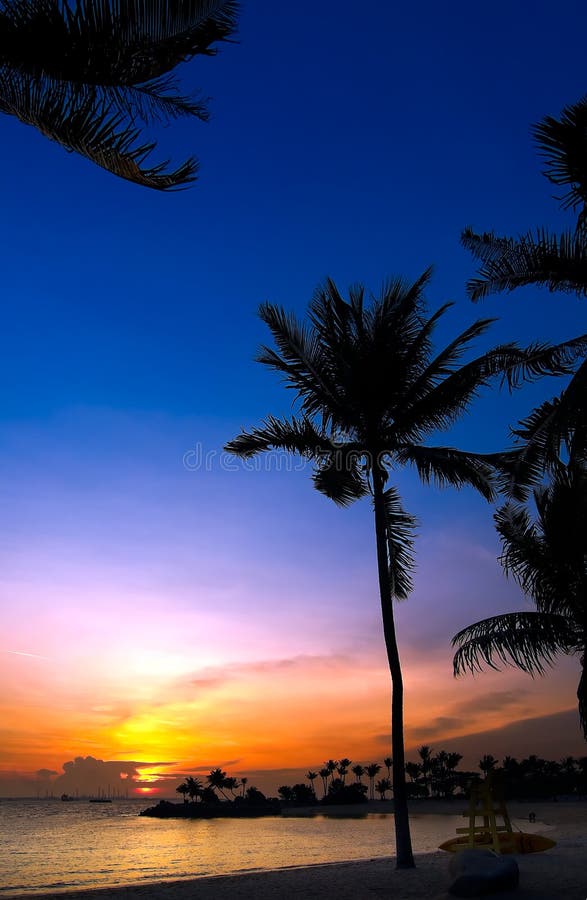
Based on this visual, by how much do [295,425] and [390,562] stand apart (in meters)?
4.35

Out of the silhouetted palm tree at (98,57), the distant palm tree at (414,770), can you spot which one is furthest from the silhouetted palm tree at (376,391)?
the distant palm tree at (414,770)

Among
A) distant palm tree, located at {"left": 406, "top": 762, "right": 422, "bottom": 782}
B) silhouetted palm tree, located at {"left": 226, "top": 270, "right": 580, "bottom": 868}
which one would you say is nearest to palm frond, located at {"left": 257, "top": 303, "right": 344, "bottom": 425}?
silhouetted palm tree, located at {"left": 226, "top": 270, "right": 580, "bottom": 868}

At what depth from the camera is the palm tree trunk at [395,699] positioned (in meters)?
13.4

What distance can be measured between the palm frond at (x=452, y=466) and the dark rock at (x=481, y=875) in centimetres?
789

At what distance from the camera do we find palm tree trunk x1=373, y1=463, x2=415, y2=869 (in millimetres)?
13445

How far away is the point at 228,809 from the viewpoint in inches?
4788

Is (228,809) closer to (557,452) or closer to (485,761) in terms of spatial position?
(485,761)

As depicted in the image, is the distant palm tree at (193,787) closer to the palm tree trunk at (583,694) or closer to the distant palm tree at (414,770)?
the distant palm tree at (414,770)

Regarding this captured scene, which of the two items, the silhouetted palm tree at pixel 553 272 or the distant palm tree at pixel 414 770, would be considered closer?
the silhouetted palm tree at pixel 553 272

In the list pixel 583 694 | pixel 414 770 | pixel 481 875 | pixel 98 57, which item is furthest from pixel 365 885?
pixel 414 770

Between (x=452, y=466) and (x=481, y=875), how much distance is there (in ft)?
27.2

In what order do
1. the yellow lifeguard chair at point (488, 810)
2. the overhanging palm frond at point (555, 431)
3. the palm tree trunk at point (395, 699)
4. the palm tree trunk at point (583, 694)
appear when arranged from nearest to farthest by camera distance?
1. the overhanging palm frond at point (555, 431)
2. the yellow lifeguard chair at point (488, 810)
3. the palm tree trunk at point (395, 699)
4. the palm tree trunk at point (583, 694)

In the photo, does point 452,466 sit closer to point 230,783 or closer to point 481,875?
point 481,875

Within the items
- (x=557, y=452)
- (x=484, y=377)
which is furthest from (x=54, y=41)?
(x=484, y=377)
